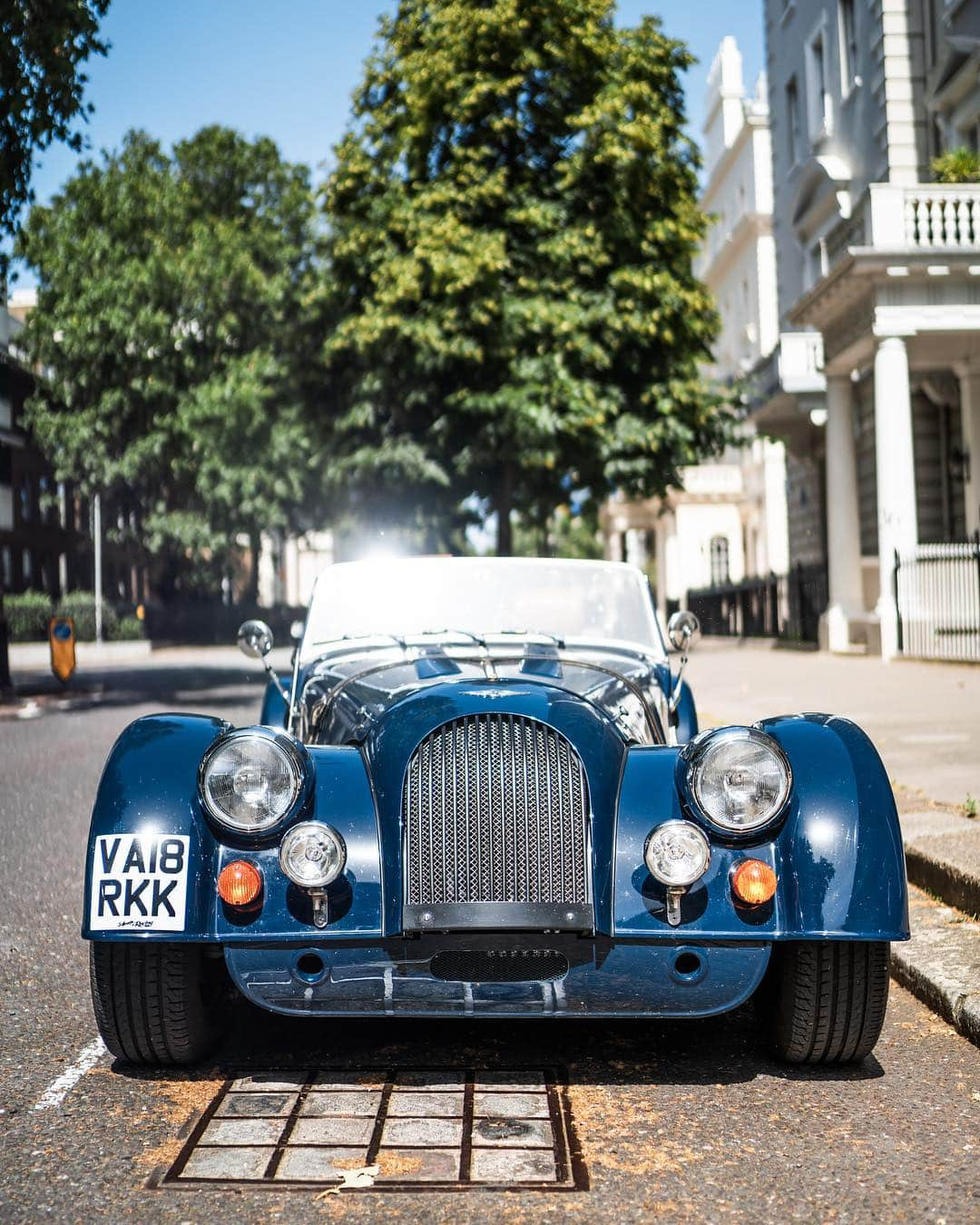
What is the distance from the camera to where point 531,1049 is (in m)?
4.36

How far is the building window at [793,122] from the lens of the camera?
2988 cm

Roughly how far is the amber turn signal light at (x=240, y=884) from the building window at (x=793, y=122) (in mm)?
28654

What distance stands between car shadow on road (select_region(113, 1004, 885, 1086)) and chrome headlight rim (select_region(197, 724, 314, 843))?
72 centimetres

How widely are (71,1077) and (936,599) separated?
17573 mm

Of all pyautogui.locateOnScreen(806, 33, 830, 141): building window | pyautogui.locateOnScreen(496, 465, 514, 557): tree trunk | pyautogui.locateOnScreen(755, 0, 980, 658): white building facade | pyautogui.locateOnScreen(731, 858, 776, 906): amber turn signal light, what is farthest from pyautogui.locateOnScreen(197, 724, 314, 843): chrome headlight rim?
pyautogui.locateOnScreen(806, 33, 830, 141): building window

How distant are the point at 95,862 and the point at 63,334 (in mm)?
41195

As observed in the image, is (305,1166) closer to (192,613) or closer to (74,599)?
(74,599)

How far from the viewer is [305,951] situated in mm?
3873

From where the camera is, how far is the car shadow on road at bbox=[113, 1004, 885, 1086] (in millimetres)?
4113

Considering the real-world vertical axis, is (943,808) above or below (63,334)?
below

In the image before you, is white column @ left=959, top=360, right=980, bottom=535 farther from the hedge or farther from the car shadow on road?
the hedge

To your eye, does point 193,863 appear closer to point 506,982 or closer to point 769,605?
point 506,982

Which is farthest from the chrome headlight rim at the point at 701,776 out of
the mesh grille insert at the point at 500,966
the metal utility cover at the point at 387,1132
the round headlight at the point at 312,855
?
the round headlight at the point at 312,855

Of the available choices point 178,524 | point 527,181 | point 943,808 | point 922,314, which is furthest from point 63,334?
point 943,808
